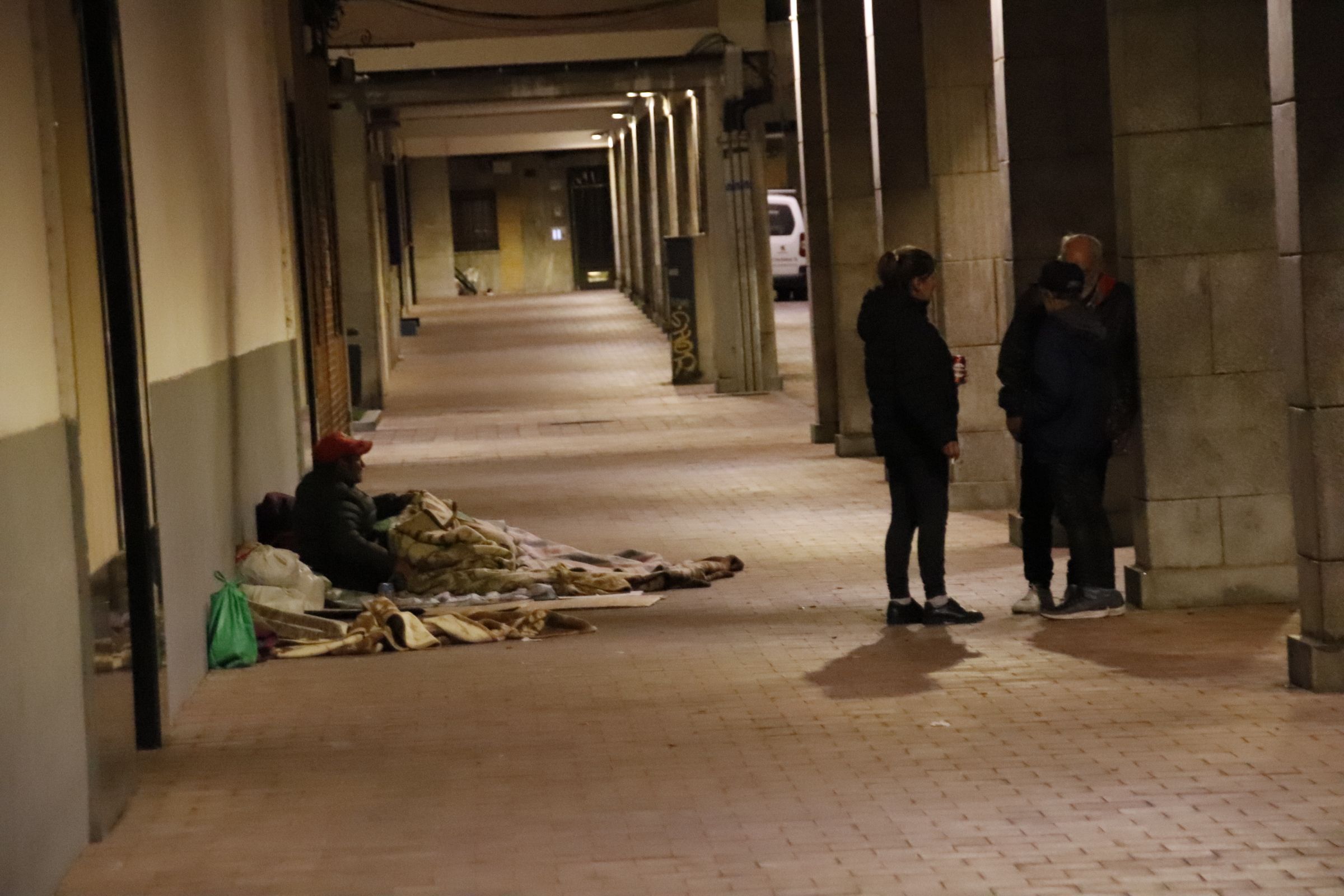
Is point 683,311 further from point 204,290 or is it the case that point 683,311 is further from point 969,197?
point 204,290

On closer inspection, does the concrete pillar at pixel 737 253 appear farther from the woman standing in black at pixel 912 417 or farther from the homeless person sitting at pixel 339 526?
the woman standing in black at pixel 912 417

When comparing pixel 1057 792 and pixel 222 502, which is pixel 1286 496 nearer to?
pixel 1057 792

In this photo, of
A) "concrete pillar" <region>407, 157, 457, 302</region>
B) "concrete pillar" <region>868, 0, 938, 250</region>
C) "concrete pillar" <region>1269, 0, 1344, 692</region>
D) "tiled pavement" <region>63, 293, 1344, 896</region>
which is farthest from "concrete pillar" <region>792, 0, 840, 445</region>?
"concrete pillar" <region>407, 157, 457, 302</region>

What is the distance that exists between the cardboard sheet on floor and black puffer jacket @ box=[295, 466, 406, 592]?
1.82 feet

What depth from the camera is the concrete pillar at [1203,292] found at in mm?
9898

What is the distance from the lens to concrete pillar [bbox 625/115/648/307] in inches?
1743

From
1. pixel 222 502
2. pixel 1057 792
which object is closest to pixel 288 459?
pixel 222 502

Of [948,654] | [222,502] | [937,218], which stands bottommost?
[948,654]

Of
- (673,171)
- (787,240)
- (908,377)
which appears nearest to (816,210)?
(908,377)

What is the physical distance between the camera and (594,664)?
941 cm

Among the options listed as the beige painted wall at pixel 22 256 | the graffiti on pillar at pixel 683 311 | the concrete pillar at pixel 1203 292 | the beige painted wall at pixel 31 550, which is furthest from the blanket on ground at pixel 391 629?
the graffiti on pillar at pixel 683 311

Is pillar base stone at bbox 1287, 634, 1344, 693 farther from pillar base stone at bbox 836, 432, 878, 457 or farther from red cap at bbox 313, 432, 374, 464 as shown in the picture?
pillar base stone at bbox 836, 432, 878, 457

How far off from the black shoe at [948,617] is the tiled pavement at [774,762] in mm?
124

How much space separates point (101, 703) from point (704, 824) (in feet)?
6.48
